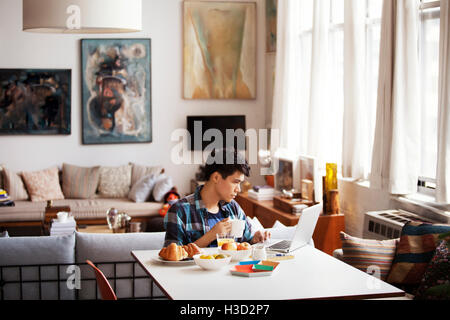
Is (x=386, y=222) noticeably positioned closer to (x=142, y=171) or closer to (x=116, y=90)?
(x=142, y=171)

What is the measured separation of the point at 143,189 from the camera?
7207mm

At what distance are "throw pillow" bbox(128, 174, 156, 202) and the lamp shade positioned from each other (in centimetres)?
344

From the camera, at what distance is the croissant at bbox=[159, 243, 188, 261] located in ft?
9.58

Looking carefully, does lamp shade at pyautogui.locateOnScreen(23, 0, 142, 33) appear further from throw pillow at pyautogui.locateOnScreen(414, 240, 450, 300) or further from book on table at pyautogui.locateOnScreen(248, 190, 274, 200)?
book on table at pyautogui.locateOnScreen(248, 190, 274, 200)

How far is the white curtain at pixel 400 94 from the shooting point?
4.49 meters

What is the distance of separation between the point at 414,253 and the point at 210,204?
1.20m

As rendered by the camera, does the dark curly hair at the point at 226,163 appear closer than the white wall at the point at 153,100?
Yes

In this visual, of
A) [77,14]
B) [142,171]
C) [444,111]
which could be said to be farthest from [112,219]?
[444,111]

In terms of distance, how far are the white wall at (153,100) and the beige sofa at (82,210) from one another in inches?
22.5

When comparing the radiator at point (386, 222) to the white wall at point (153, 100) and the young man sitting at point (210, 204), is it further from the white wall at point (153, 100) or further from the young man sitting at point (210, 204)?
the white wall at point (153, 100)

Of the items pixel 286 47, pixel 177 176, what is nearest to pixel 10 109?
pixel 177 176

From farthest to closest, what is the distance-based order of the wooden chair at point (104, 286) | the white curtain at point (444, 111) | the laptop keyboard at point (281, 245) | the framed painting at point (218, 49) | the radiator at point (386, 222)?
the framed painting at point (218, 49)
the radiator at point (386, 222)
the white curtain at point (444, 111)
the laptop keyboard at point (281, 245)
the wooden chair at point (104, 286)

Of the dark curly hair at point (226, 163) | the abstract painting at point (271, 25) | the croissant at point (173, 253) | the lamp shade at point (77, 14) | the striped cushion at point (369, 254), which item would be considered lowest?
the striped cushion at point (369, 254)

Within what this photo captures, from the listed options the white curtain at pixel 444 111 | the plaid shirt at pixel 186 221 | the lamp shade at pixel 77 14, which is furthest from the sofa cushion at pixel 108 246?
the white curtain at pixel 444 111
